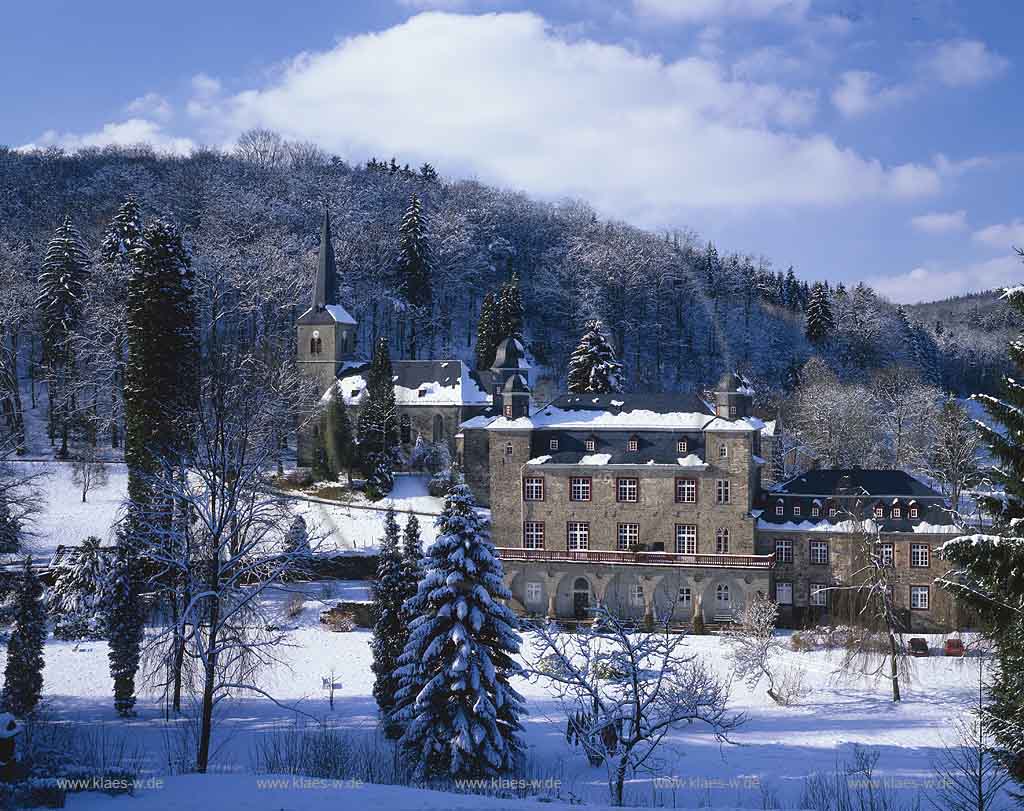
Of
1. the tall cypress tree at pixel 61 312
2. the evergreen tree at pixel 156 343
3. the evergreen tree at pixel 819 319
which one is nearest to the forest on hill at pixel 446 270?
the evergreen tree at pixel 819 319

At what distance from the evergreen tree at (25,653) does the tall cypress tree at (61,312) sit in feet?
102

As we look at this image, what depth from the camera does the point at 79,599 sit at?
38.2m

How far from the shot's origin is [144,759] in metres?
23.3

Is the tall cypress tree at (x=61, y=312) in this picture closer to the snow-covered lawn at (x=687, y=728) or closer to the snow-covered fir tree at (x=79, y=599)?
the snow-covered fir tree at (x=79, y=599)

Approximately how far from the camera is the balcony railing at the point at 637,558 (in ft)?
141

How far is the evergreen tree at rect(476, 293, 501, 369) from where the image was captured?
242ft

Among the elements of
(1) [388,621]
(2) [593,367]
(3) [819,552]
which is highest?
(2) [593,367]

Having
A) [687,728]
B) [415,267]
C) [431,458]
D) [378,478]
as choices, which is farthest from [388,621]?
[415,267]

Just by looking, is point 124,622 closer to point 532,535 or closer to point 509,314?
point 532,535

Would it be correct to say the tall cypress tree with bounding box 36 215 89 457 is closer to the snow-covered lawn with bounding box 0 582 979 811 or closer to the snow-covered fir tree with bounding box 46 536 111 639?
the snow-covered fir tree with bounding box 46 536 111 639

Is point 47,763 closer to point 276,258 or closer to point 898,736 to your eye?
point 898,736

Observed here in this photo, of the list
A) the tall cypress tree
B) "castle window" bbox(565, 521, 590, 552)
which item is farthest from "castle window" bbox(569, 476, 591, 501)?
the tall cypress tree

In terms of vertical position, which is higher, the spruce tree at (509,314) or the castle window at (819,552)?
the spruce tree at (509,314)

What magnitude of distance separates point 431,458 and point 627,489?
18287 millimetres
